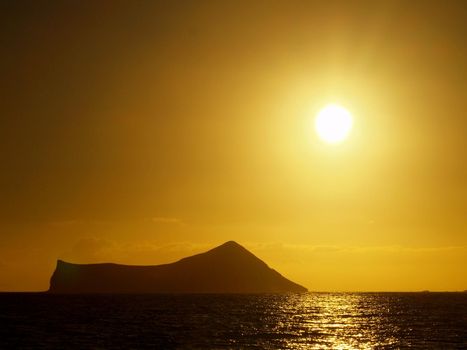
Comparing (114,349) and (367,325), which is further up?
(367,325)

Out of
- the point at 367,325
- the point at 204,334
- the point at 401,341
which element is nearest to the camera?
the point at 401,341

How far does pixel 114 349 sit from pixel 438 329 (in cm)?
5140

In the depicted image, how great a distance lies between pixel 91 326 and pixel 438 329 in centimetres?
5337

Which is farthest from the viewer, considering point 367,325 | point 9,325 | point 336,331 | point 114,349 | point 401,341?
point 367,325

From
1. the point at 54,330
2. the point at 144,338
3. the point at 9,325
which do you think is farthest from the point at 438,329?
the point at 9,325

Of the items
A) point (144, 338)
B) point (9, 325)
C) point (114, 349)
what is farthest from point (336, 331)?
point (9, 325)

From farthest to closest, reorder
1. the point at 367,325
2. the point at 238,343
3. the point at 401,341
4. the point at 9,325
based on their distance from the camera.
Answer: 1. the point at 367,325
2. the point at 9,325
3. the point at 401,341
4. the point at 238,343

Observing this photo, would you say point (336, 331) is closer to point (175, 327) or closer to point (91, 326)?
point (175, 327)

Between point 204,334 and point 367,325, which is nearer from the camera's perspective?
point 204,334

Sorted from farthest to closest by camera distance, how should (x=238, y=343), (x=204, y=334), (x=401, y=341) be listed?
(x=204, y=334)
(x=401, y=341)
(x=238, y=343)

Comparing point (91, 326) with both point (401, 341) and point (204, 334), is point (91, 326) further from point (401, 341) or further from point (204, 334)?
point (401, 341)

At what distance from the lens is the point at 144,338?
73.6m

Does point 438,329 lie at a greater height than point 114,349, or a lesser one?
greater

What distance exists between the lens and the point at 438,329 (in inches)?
3465
